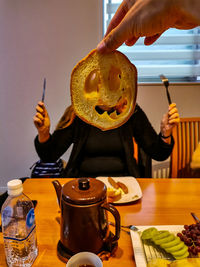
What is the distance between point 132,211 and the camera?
3.20 feet

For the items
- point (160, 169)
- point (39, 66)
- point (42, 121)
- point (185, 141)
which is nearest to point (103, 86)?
point (42, 121)

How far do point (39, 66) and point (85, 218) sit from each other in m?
2.12

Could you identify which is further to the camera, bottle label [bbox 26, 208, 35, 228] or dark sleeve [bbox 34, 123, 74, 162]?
dark sleeve [bbox 34, 123, 74, 162]

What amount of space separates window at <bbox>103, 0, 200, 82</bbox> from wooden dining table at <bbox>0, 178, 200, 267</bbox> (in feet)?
5.19

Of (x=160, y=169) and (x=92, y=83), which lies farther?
(x=160, y=169)

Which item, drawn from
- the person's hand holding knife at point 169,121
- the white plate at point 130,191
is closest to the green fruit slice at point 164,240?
the white plate at point 130,191

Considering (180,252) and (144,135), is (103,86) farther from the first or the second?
(144,135)

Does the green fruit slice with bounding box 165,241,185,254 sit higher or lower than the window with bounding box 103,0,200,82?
lower

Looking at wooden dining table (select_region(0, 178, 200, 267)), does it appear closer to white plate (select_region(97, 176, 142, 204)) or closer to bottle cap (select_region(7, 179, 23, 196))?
white plate (select_region(97, 176, 142, 204))

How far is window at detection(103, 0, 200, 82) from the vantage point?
239 centimetres

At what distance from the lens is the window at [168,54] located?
94.3 inches

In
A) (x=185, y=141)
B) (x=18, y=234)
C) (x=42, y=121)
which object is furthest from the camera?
(x=185, y=141)

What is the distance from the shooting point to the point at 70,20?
2.33 m

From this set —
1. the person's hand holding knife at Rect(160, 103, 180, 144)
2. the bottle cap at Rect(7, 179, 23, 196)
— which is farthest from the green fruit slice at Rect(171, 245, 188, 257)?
the person's hand holding knife at Rect(160, 103, 180, 144)
